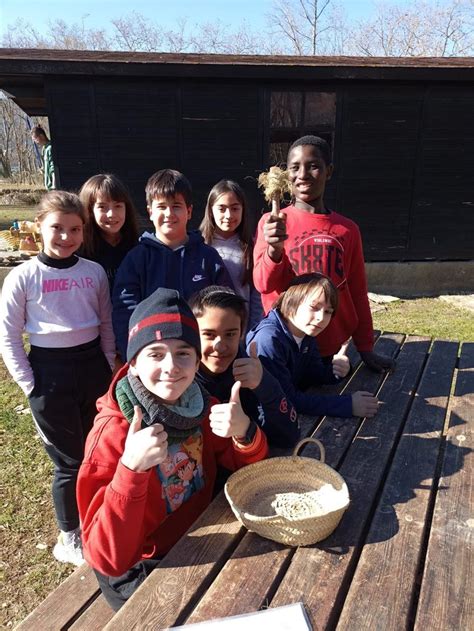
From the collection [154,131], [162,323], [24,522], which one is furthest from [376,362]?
[154,131]

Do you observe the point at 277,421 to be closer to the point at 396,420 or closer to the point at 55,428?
the point at 396,420

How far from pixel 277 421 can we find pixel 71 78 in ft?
22.0

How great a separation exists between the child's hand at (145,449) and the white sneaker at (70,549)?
1.61 m

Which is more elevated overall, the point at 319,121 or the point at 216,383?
A: the point at 319,121

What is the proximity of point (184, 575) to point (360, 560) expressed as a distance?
1.66ft

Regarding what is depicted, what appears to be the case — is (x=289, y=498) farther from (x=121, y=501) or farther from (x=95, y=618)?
(x=95, y=618)

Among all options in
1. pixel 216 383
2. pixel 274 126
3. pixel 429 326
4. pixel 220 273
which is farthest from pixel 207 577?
pixel 274 126

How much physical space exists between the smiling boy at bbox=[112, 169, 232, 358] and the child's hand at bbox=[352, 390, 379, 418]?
1.03 metres

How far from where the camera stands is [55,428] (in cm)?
256

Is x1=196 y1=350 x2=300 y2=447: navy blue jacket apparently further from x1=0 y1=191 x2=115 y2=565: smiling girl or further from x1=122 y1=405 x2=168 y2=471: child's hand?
x1=0 y1=191 x2=115 y2=565: smiling girl

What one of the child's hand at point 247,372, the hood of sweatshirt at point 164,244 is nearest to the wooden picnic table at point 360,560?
the child's hand at point 247,372

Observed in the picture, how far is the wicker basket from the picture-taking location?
58.0 inches

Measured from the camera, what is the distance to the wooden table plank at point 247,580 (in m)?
1.28

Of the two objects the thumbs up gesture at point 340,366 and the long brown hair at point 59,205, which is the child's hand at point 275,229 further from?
the long brown hair at point 59,205
